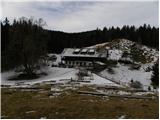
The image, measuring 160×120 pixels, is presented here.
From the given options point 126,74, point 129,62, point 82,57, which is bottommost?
point 126,74

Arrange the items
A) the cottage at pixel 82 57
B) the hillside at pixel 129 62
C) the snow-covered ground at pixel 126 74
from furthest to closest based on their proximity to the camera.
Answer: the cottage at pixel 82 57 → the hillside at pixel 129 62 → the snow-covered ground at pixel 126 74

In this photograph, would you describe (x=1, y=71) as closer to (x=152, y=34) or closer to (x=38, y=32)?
(x=38, y=32)

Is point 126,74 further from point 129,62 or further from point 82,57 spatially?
point 129,62

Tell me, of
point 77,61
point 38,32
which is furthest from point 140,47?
point 38,32

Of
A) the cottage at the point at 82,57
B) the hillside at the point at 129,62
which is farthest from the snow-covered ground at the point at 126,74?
the cottage at the point at 82,57

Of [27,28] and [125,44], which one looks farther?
[125,44]

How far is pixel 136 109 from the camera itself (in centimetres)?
1708

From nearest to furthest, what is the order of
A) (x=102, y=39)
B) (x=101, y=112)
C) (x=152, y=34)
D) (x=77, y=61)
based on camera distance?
1. (x=101, y=112)
2. (x=77, y=61)
3. (x=152, y=34)
4. (x=102, y=39)

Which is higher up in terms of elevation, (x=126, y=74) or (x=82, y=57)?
(x=82, y=57)

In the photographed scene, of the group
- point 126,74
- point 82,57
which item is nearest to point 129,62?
point 82,57

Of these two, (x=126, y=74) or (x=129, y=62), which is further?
(x=129, y=62)

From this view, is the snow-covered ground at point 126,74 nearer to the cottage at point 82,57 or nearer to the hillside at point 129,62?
the hillside at point 129,62

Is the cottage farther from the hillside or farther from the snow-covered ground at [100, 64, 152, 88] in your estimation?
the snow-covered ground at [100, 64, 152, 88]

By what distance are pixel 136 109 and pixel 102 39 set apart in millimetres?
104819
